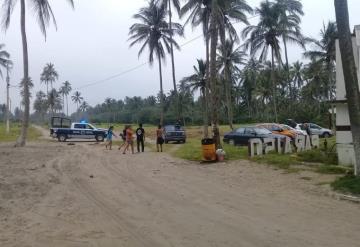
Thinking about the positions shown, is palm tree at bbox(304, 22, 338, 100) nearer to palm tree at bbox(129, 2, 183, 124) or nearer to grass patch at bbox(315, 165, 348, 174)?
palm tree at bbox(129, 2, 183, 124)

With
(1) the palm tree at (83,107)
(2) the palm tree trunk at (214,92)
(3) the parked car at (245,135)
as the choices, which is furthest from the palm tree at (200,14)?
(1) the palm tree at (83,107)

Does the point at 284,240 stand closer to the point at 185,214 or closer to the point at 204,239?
the point at 204,239

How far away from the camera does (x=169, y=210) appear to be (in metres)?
9.81

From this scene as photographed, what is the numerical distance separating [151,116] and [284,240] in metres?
104

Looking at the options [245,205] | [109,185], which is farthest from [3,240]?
[109,185]

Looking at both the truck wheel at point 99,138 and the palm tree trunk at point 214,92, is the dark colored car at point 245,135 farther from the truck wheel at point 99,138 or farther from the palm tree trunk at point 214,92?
the truck wheel at point 99,138

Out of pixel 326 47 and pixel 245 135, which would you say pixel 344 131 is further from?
pixel 326 47

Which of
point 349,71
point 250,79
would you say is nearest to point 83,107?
point 250,79

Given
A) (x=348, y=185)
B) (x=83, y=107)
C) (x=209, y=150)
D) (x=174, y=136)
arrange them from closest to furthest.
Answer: (x=348, y=185) < (x=209, y=150) < (x=174, y=136) < (x=83, y=107)

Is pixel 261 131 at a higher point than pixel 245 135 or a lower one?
higher

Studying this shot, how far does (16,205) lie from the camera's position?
10.4m

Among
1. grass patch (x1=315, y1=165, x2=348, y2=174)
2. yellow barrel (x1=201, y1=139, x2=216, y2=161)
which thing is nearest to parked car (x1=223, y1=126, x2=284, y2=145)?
yellow barrel (x1=201, y1=139, x2=216, y2=161)

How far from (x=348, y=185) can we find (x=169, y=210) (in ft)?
16.0

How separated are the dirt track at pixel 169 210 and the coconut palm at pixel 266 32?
32918mm
